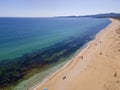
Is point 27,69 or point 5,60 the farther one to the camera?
point 5,60

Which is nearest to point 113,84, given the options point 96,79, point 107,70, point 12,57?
point 96,79

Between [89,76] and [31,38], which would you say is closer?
[89,76]

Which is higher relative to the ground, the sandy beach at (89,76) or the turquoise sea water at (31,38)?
the sandy beach at (89,76)

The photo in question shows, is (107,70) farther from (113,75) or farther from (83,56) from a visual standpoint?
(83,56)

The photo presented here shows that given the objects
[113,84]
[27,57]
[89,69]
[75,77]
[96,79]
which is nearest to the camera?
[113,84]

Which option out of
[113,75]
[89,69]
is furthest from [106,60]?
[113,75]

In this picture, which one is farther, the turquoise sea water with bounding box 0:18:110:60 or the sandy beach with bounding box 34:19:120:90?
the turquoise sea water with bounding box 0:18:110:60

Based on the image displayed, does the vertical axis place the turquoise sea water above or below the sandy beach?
below

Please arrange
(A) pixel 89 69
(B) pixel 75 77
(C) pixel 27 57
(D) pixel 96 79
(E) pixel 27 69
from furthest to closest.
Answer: (C) pixel 27 57 → (E) pixel 27 69 → (A) pixel 89 69 → (B) pixel 75 77 → (D) pixel 96 79

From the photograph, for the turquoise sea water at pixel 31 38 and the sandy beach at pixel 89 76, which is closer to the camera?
the sandy beach at pixel 89 76

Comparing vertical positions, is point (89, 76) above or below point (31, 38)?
above
